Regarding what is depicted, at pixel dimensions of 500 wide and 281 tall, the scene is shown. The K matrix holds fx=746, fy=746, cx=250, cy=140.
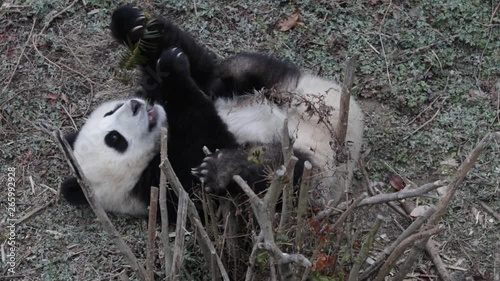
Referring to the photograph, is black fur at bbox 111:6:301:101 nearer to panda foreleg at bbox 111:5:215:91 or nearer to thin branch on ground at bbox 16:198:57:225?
panda foreleg at bbox 111:5:215:91

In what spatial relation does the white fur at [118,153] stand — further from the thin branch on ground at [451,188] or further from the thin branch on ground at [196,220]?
the thin branch on ground at [451,188]

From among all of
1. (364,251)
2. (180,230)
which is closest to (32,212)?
(180,230)

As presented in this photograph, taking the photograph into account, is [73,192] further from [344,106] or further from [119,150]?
[344,106]

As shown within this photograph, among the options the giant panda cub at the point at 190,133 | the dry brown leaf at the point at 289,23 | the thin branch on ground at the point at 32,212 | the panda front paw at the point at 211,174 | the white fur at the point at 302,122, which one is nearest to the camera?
the panda front paw at the point at 211,174

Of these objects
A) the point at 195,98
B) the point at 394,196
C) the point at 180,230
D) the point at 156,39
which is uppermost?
the point at 394,196

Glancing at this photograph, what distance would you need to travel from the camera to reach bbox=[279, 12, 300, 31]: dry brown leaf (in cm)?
552

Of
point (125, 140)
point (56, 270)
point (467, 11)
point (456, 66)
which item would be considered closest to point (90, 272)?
point (56, 270)

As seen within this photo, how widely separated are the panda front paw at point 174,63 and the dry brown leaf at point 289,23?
128 cm

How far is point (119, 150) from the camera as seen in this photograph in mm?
4355

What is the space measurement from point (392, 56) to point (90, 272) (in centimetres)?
256

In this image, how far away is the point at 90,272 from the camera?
14.6 feet

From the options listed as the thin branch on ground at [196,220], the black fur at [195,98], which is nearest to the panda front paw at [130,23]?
the black fur at [195,98]

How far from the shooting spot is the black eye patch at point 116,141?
436 cm

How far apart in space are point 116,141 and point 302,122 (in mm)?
1149
